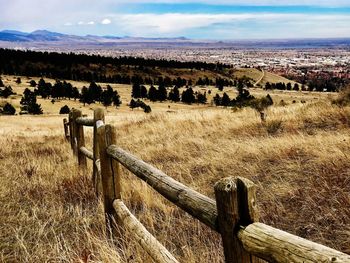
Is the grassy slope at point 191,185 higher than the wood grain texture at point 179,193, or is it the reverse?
the wood grain texture at point 179,193

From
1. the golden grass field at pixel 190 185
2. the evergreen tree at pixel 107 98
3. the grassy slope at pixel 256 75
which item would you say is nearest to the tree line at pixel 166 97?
the evergreen tree at pixel 107 98

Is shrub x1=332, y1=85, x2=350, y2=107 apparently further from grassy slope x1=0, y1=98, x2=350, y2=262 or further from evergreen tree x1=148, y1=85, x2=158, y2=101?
evergreen tree x1=148, y1=85, x2=158, y2=101

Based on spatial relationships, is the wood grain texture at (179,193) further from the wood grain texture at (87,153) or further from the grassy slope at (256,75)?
the grassy slope at (256,75)

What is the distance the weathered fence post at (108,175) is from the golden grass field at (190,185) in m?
0.30

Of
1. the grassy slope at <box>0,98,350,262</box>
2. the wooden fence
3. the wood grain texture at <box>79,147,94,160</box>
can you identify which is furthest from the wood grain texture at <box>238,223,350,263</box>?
the wood grain texture at <box>79,147,94,160</box>

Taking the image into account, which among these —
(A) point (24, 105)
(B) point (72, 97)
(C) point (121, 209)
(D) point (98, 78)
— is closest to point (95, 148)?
(C) point (121, 209)

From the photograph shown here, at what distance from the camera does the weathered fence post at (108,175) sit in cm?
→ 500

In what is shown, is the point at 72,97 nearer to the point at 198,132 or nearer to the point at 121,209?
the point at 198,132

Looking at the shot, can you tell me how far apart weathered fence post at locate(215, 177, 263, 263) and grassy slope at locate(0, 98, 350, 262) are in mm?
1407

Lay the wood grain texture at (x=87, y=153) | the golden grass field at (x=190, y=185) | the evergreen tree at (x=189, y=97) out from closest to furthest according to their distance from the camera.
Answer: the golden grass field at (x=190, y=185), the wood grain texture at (x=87, y=153), the evergreen tree at (x=189, y=97)

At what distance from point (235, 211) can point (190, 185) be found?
183 inches

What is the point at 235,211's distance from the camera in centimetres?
230

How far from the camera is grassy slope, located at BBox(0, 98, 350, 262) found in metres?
4.35

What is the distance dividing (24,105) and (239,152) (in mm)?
60863
